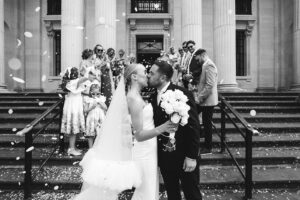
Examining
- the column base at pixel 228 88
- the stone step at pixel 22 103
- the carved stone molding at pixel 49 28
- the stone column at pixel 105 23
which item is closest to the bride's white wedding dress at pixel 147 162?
the stone step at pixel 22 103

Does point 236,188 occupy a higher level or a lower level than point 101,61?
lower

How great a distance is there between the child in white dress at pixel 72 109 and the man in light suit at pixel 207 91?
9.39 ft

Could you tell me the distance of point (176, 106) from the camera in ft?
10.2

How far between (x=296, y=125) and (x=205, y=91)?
13.8ft

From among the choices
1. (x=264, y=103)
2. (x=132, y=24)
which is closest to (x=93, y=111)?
(x=264, y=103)

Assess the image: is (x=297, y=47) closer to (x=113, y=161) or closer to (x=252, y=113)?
(x=252, y=113)

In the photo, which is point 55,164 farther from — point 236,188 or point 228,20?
point 228,20

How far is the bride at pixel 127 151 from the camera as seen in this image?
348 centimetres

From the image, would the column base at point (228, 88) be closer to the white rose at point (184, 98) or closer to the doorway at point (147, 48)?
the doorway at point (147, 48)

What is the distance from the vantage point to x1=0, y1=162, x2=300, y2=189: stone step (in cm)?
578

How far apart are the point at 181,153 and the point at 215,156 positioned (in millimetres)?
3550

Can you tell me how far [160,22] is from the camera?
59.8 feet

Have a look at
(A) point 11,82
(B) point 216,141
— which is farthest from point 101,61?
(A) point 11,82

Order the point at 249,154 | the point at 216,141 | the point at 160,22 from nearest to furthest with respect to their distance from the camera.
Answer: the point at 249,154, the point at 216,141, the point at 160,22
